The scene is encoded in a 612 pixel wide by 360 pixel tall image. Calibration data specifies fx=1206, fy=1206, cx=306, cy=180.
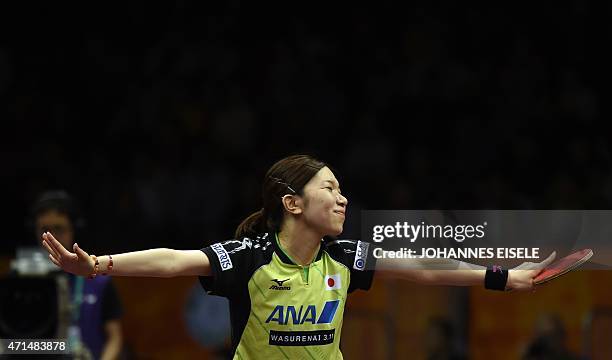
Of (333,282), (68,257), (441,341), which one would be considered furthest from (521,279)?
(441,341)

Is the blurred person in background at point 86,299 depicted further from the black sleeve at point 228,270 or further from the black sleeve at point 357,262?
the black sleeve at point 357,262

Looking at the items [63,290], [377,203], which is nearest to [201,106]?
[377,203]

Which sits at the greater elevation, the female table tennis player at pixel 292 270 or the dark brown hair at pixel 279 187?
the dark brown hair at pixel 279 187

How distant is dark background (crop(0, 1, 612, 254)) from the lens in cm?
1046

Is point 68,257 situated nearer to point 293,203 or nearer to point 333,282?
point 293,203

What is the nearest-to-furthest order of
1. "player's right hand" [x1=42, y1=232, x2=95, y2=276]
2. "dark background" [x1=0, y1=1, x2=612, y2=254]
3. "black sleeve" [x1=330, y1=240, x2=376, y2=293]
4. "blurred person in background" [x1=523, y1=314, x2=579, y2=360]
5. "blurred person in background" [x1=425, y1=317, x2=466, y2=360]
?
"player's right hand" [x1=42, y1=232, x2=95, y2=276] → "black sleeve" [x1=330, y1=240, x2=376, y2=293] → "blurred person in background" [x1=523, y1=314, x2=579, y2=360] → "blurred person in background" [x1=425, y1=317, x2=466, y2=360] → "dark background" [x1=0, y1=1, x2=612, y2=254]

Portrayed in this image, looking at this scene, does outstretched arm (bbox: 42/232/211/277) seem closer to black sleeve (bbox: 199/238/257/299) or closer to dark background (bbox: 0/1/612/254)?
black sleeve (bbox: 199/238/257/299)

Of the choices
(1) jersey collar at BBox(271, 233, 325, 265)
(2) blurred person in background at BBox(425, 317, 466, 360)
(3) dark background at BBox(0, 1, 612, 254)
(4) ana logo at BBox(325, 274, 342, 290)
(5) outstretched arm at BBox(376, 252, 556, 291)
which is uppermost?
(3) dark background at BBox(0, 1, 612, 254)

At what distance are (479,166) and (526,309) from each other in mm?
2639

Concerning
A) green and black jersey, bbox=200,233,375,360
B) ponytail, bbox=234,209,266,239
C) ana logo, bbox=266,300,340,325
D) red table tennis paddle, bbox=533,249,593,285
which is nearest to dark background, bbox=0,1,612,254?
red table tennis paddle, bbox=533,249,593,285

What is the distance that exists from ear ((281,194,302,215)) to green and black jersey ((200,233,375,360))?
0.18m

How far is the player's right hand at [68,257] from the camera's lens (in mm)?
4844

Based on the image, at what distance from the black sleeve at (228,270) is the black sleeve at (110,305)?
2251mm

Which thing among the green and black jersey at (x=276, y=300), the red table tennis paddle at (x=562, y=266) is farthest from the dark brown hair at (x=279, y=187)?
the red table tennis paddle at (x=562, y=266)
